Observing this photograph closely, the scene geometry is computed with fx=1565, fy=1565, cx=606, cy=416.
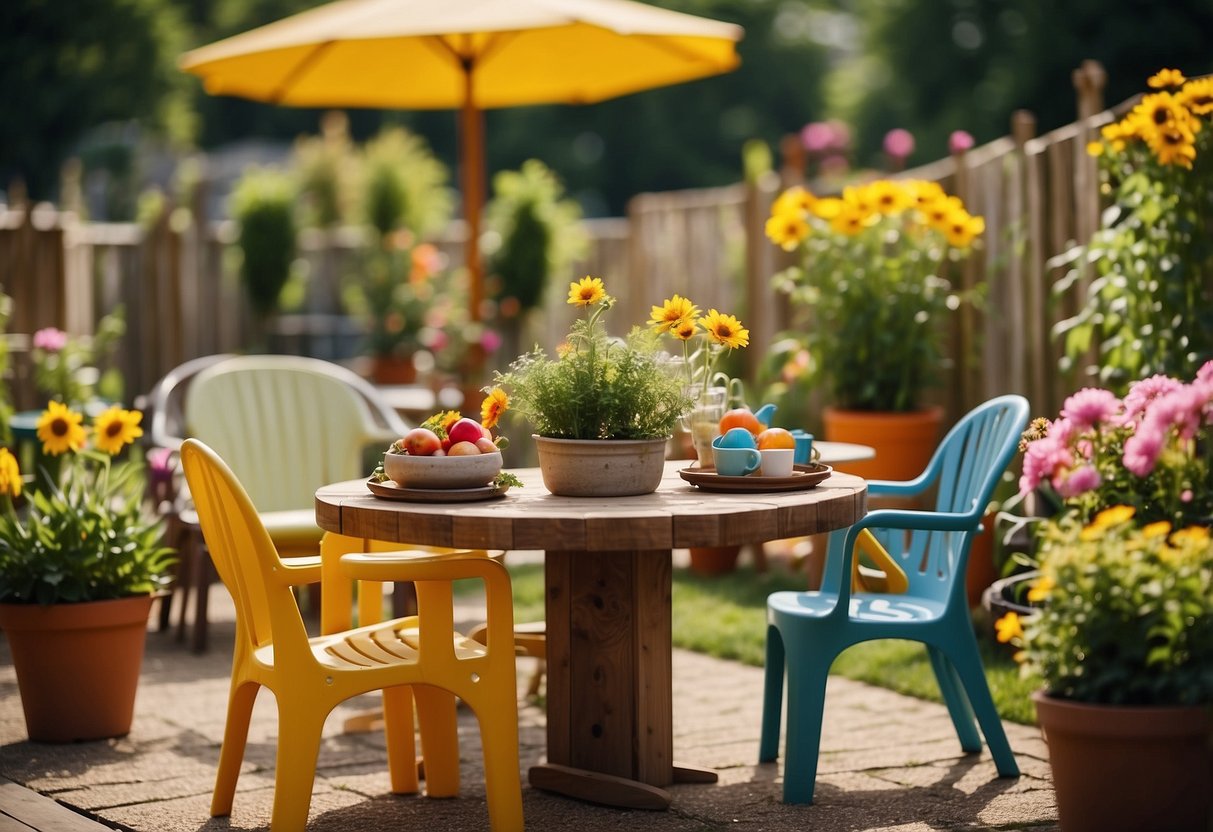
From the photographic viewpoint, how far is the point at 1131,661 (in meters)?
2.66

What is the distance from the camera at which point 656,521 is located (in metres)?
2.97

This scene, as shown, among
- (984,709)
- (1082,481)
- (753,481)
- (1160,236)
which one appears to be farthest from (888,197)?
(1082,481)

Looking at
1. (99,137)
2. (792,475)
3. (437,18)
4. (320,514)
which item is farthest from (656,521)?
(99,137)

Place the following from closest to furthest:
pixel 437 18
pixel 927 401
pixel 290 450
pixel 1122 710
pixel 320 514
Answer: pixel 1122 710
pixel 320 514
pixel 290 450
pixel 437 18
pixel 927 401

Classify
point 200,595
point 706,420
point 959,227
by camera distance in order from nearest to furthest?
1. point 706,420
2. point 200,595
3. point 959,227

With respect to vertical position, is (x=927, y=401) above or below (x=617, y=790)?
above

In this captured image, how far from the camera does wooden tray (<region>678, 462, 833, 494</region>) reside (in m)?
3.31

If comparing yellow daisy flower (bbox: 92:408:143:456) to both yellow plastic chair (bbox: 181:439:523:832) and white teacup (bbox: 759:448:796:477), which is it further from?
white teacup (bbox: 759:448:796:477)

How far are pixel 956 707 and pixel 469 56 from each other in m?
3.96

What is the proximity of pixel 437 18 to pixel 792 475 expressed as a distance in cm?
327

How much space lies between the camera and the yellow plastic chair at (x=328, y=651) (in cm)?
310

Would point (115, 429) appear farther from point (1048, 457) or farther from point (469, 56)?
point (469, 56)

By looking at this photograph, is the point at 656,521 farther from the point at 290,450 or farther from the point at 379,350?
the point at 379,350

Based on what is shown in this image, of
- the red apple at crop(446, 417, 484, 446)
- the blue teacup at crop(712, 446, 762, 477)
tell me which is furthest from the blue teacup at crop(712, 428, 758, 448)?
the red apple at crop(446, 417, 484, 446)
